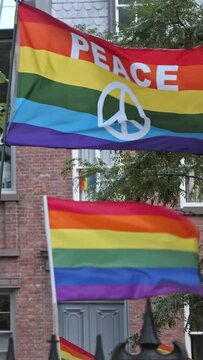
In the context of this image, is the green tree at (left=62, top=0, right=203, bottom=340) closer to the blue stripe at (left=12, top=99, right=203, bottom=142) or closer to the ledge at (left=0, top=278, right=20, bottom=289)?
the blue stripe at (left=12, top=99, right=203, bottom=142)

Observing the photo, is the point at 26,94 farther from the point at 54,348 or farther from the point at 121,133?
the point at 54,348

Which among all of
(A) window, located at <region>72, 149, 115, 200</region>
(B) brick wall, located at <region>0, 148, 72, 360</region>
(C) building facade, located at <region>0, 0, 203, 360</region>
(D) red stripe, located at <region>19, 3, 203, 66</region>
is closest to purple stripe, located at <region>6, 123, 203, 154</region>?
(D) red stripe, located at <region>19, 3, 203, 66</region>

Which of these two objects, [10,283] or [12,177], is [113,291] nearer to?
[10,283]

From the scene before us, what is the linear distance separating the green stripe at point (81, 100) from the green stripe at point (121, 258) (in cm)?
187

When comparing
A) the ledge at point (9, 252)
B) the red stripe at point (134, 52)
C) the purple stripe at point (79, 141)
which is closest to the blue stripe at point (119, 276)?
the purple stripe at point (79, 141)

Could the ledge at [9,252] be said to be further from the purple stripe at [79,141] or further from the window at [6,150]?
the purple stripe at [79,141]

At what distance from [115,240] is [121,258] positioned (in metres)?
0.11

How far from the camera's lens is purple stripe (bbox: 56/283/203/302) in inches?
161

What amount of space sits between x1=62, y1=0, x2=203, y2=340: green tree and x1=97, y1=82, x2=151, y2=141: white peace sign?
8.69ft

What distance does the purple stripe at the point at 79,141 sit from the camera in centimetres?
562

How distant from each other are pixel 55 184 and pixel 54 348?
1192 cm

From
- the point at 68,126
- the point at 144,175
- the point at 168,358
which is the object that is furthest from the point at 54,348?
the point at 144,175

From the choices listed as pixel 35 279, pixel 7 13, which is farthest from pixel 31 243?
pixel 7 13

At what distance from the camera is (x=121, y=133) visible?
5953mm
